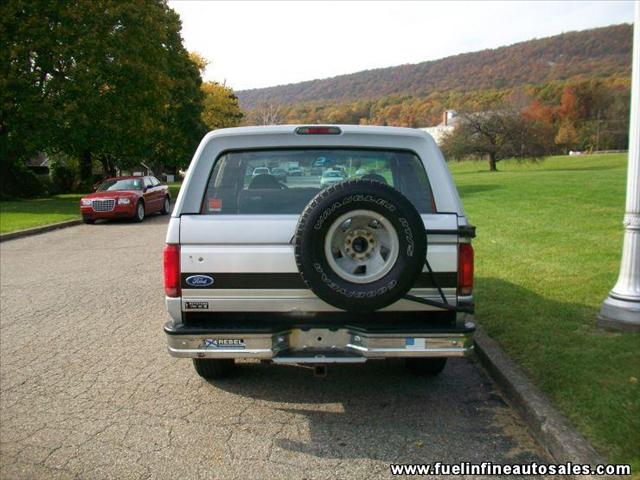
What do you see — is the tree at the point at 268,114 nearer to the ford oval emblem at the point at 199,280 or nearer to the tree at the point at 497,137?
the tree at the point at 497,137

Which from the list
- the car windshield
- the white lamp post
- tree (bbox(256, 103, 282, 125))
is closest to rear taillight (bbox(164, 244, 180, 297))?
the white lamp post

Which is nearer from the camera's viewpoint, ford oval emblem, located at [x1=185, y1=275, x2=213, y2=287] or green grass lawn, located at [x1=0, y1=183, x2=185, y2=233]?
ford oval emblem, located at [x1=185, y1=275, x2=213, y2=287]

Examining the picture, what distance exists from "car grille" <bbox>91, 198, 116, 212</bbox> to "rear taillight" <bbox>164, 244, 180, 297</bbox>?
15.7 metres

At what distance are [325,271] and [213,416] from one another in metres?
1.47

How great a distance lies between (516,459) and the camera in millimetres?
3414

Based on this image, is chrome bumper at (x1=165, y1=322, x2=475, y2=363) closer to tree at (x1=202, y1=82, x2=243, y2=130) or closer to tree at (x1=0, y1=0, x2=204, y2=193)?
tree at (x1=0, y1=0, x2=204, y2=193)

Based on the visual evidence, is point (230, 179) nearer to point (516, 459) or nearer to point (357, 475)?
point (357, 475)

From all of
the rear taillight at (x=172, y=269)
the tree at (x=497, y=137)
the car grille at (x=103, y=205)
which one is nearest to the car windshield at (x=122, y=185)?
the car grille at (x=103, y=205)

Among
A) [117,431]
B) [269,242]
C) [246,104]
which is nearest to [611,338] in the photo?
[269,242]

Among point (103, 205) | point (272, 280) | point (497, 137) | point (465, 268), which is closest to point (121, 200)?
point (103, 205)

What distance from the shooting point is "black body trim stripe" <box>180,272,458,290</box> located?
361 centimetres

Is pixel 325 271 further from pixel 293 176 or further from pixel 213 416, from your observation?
pixel 213 416

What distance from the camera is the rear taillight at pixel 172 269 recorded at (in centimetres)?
364

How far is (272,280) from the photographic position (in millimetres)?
3613
